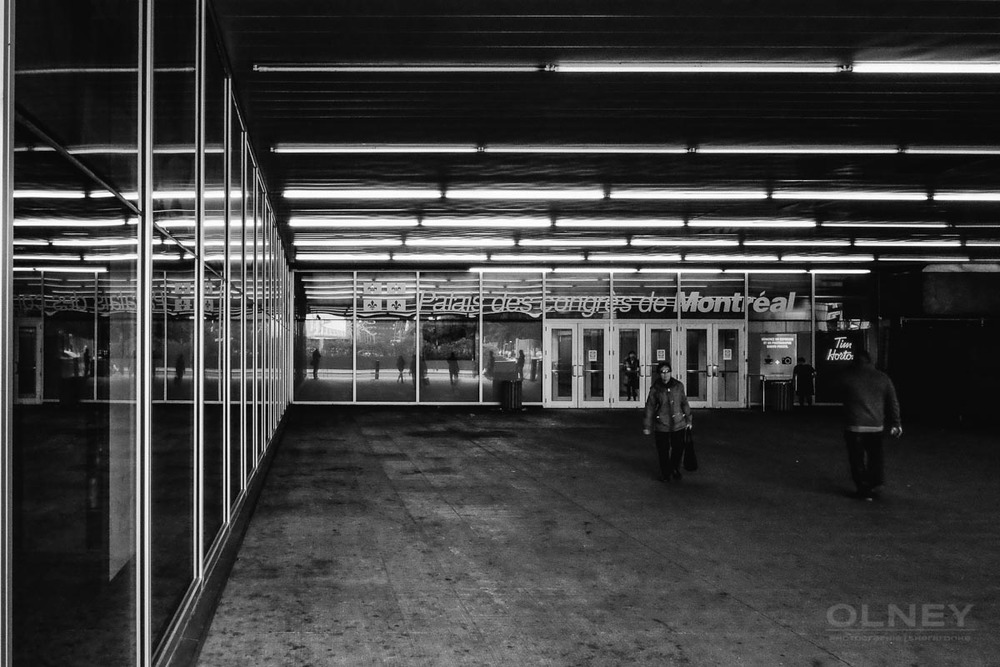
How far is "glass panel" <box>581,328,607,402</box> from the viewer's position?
24938 millimetres

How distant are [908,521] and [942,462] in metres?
5.43

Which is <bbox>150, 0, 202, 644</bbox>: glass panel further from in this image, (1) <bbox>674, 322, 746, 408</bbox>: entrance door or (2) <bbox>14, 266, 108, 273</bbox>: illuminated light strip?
(1) <bbox>674, 322, 746, 408</bbox>: entrance door

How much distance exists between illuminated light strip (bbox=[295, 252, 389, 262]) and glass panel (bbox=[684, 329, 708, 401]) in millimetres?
10003

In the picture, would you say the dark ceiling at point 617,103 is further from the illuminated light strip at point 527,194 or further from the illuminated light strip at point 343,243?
the illuminated light strip at point 343,243

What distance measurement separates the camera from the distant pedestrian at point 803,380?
78.9 feet

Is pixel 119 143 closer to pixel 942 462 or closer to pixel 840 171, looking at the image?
pixel 840 171

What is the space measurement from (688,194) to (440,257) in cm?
1056

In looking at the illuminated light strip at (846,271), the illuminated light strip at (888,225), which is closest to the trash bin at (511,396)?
the illuminated light strip at (888,225)

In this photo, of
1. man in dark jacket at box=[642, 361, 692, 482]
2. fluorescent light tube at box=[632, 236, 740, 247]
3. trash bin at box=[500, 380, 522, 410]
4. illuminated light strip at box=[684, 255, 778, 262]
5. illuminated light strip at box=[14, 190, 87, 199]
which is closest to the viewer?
illuminated light strip at box=[14, 190, 87, 199]

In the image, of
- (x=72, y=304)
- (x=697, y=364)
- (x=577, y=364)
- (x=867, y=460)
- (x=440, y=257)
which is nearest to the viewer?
(x=72, y=304)

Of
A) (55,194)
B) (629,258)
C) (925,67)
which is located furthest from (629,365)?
(55,194)

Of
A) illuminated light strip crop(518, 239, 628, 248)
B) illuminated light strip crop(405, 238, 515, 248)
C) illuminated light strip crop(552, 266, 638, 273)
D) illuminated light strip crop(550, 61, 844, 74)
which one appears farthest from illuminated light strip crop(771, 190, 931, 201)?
illuminated light strip crop(552, 266, 638, 273)

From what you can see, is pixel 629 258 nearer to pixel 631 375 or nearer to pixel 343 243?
pixel 631 375

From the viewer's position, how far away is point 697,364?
995 inches
